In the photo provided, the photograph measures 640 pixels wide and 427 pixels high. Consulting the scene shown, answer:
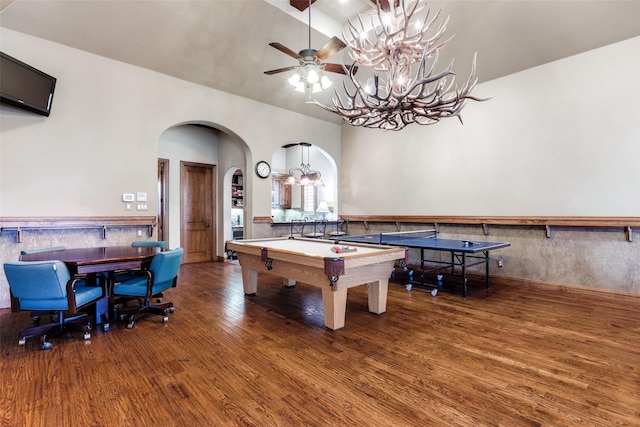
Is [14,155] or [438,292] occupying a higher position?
[14,155]

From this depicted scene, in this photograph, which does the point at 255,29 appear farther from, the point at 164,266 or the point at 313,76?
the point at 164,266

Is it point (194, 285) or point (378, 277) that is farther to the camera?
point (194, 285)

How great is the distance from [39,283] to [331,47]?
3728mm

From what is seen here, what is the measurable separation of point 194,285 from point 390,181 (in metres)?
4.63

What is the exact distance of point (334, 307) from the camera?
3076 mm

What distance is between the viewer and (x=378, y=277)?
11.4ft

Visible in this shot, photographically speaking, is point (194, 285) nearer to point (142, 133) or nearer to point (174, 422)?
point (142, 133)

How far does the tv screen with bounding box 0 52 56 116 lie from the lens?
338 centimetres

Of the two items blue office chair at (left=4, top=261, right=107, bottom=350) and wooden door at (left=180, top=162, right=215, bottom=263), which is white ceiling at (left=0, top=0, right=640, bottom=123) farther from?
blue office chair at (left=4, top=261, right=107, bottom=350)

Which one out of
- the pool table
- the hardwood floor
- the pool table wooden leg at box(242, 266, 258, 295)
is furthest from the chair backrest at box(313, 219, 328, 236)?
the hardwood floor

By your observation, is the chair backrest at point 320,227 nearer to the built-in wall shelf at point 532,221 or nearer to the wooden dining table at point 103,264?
the built-in wall shelf at point 532,221

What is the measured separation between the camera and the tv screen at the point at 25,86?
Result: 3.38 meters

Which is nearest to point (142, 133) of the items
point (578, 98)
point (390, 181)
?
point (390, 181)

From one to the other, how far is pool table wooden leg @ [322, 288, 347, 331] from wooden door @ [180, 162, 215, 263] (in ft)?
17.0
